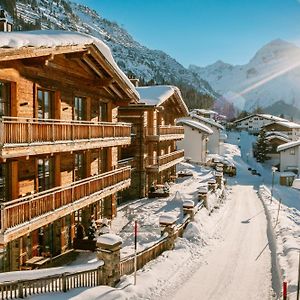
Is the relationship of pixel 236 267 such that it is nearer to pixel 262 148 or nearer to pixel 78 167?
pixel 78 167

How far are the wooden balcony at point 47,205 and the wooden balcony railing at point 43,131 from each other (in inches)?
77.0

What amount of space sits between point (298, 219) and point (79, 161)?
Answer: 19.3m

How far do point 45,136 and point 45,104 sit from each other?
142 inches

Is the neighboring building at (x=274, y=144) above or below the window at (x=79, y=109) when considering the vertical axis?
below

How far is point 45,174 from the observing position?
53.5 ft

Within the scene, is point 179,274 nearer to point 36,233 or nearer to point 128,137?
point 36,233

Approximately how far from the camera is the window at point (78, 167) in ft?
62.5

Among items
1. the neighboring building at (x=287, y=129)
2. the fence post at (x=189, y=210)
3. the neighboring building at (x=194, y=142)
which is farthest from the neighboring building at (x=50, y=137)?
the neighboring building at (x=287, y=129)

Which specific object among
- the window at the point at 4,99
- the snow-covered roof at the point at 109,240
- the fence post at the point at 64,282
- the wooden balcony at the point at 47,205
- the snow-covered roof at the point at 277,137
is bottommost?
the fence post at the point at 64,282

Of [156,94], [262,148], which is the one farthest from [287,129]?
[156,94]

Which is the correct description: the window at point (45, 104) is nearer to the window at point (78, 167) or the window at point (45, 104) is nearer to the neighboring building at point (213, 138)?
the window at point (78, 167)

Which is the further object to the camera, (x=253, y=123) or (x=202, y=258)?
(x=253, y=123)

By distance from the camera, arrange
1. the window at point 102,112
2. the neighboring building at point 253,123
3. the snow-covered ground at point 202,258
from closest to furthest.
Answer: the snow-covered ground at point 202,258 < the window at point 102,112 < the neighboring building at point 253,123

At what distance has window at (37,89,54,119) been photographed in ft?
51.7
